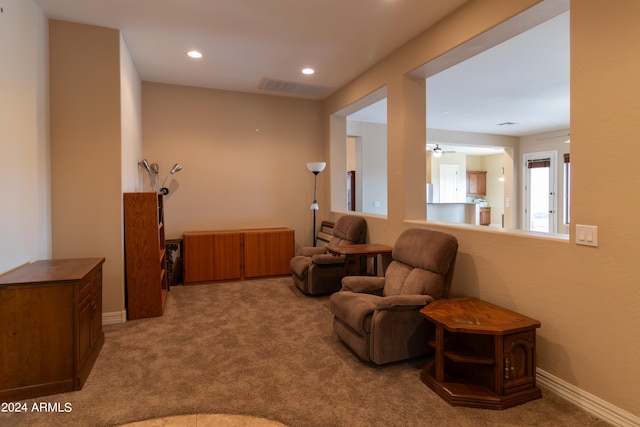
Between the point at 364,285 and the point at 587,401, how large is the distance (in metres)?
1.70

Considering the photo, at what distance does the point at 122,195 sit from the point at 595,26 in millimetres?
4030

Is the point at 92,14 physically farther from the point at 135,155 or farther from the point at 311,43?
the point at 311,43

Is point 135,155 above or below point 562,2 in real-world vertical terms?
below

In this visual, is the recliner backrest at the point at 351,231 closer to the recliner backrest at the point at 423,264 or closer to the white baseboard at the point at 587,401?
the recliner backrest at the point at 423,264

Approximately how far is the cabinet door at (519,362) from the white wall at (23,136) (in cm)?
342

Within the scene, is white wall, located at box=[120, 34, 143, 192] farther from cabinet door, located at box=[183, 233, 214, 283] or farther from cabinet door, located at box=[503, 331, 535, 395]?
cabinet door, located at box=[503, 331, 535, 395]

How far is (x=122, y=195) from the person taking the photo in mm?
3430

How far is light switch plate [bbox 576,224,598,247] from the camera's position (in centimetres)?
197

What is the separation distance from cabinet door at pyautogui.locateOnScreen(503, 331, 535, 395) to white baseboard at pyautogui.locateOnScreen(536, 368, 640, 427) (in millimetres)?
176

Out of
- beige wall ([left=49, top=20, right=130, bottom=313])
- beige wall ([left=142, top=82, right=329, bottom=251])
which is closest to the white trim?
beige wall ([left=49, top=20, right=130, bottom=313])

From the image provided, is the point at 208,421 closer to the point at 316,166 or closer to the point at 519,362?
the point at 519,362

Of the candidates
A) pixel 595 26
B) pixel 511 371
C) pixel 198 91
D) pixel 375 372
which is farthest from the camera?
pixel 198 91

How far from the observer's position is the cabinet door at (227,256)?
4.89 metres

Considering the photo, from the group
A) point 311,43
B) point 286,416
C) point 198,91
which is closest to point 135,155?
point 198,91
